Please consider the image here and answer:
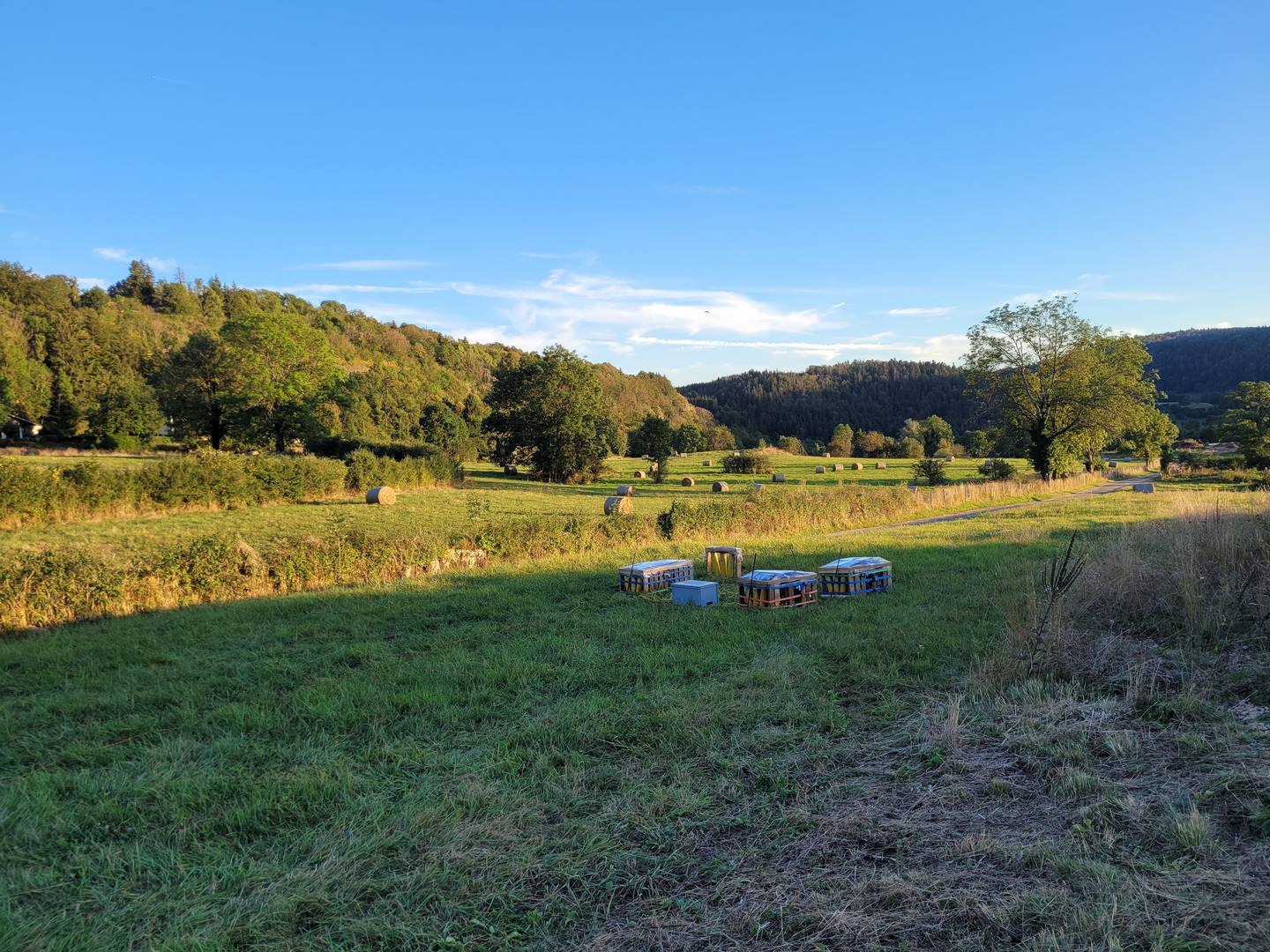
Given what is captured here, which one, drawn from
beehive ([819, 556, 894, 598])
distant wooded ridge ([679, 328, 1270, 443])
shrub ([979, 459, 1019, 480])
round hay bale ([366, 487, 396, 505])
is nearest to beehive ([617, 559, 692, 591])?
beehive ([819, 556, 894, 598])

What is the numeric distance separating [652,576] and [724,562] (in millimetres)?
2002

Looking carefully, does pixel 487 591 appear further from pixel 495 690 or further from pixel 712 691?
pixel 712 691

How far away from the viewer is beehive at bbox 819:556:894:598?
999cm

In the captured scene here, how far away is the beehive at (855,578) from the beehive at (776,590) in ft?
1.59

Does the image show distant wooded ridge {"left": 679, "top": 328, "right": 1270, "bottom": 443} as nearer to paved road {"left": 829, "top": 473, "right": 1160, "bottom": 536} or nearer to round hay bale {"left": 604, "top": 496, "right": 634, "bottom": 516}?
paved road {"left": 829, "top": 473, "right": 1160, "bottom": 536}

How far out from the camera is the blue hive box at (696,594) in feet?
31.8

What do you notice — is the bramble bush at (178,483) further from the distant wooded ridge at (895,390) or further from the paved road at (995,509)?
the distant wooded ridge at (895,390)

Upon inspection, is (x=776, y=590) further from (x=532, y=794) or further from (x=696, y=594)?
(x=532, y=794)

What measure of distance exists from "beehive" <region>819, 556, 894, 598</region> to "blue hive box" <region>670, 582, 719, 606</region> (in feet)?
5.67

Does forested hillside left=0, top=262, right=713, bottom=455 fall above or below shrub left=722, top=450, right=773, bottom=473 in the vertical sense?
above

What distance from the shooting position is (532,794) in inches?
158

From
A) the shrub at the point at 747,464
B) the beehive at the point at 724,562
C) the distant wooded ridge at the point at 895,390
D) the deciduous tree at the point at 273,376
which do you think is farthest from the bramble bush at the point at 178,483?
the distant wooded ridge at the point at 895,390

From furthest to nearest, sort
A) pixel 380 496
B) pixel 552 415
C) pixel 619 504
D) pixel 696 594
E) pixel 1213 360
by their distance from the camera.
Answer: pixel 1213 360, pixel 552 415, pixel 380 496, pixel 619 504, pixel 696 594

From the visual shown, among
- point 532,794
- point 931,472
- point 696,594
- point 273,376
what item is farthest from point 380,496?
point 931,472
